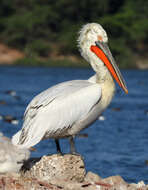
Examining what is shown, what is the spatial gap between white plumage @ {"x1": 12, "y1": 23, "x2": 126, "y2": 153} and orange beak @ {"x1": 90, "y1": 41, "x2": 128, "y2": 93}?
1cm

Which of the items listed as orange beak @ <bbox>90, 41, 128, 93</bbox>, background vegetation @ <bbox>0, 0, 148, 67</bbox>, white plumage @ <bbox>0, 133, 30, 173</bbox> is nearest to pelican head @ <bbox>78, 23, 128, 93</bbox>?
orange beak @ <bbox>90, 41, 128, 93</bbox>

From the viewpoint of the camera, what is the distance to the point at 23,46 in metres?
50.2

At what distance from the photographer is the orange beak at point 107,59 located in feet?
22.2

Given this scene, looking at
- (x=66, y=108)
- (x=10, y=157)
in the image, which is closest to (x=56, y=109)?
(x=66, y=108)

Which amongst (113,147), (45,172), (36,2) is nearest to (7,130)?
(113,147)

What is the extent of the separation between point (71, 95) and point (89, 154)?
215 inches

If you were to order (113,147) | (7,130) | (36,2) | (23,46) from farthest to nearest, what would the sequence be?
(36,2), (23,46), (7,130), (113,147)

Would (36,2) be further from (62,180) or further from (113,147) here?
(62,180)

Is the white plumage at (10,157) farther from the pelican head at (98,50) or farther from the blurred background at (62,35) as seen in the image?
the blurred background at (62,35)

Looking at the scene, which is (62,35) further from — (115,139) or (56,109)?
(56,109)

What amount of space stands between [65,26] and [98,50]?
150 ft

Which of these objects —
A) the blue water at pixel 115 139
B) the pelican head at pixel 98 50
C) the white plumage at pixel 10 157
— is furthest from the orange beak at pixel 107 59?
the blue water at pixel 115 139

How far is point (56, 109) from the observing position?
6336mm

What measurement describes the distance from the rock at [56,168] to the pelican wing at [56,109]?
11.2 inches
